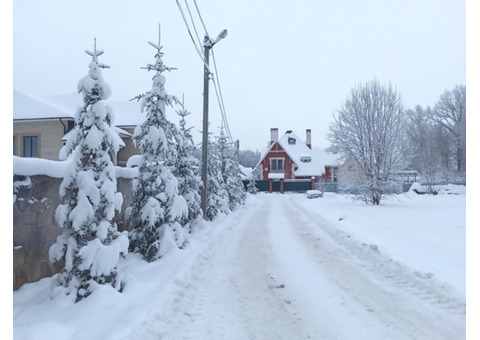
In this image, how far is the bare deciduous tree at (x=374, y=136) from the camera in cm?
2022

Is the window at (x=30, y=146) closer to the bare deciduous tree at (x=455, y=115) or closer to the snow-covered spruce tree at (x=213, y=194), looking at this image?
the snow-covered spruce tree at (x=213, y=194)

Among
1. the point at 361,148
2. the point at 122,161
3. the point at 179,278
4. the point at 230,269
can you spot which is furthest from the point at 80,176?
the point at 361,148

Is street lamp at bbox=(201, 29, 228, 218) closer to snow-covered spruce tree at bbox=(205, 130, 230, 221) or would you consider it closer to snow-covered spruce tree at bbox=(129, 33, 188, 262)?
snow-covered spruce tree at bbox=(205, 130, 230, 221)

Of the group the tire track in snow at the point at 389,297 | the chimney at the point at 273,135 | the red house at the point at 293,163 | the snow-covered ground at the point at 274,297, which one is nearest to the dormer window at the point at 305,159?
the red house at the point at 293,163

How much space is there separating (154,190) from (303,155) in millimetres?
44934

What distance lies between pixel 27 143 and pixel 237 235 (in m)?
10.3

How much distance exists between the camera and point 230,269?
6.46 metres

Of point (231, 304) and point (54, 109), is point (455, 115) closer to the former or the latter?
point (231, 304)

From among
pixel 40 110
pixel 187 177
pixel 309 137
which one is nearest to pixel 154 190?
pixel 187 177

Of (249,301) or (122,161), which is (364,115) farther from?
(249,301)

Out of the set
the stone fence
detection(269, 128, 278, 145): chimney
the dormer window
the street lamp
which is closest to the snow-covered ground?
the stone fence

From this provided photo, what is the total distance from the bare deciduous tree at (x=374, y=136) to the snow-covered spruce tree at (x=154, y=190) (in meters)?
16.4

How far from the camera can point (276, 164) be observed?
49500 millimetres

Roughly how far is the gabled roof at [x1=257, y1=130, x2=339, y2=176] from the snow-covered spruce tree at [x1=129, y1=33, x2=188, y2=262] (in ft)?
138
